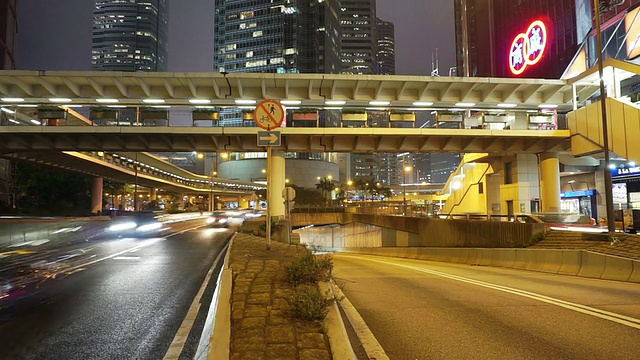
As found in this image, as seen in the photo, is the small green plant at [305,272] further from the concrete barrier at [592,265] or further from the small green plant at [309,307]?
the concrete barrier at [592,265]

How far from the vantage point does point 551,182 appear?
83.1 feet

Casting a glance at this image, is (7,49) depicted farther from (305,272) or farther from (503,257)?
(503,257)

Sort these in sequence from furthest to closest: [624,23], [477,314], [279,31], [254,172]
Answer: [279,31] → [254,172] → [624,23] → [477,314]

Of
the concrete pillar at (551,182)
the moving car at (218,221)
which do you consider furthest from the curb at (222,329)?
the moving car at (218,221)

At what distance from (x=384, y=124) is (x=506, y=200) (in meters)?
11.9

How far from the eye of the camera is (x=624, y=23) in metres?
27.7

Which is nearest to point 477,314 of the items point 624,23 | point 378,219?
point 378,219

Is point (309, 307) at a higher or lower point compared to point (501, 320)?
higher

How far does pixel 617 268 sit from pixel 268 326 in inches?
436

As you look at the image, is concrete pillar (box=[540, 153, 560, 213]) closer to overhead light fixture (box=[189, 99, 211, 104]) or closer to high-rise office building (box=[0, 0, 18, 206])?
overhead light fixture (box=[189, 99, 211, 104])

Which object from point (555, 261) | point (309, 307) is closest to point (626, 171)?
point (555, 261)

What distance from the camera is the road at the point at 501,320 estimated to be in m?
4.46

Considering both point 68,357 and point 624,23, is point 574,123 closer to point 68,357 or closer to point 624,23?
point 624,23

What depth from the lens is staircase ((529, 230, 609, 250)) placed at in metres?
13.9
